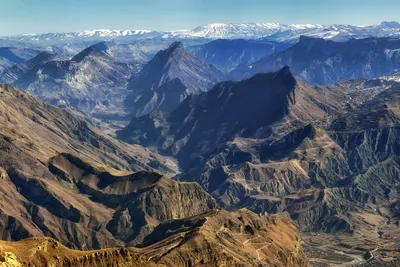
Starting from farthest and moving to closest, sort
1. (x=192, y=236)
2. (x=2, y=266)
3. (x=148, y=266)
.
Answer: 1. (x=192, y=236)
2. (x=148, y=266)
3. (x=2, y=266)

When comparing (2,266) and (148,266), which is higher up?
(2,266)

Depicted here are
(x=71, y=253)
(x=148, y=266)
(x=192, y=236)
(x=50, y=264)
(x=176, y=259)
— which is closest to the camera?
(x=50, y=264)

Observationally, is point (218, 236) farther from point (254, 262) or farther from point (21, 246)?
point (21, 246)

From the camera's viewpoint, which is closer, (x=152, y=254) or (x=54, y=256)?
(x=54, y=256)

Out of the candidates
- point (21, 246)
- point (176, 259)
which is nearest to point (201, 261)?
point (176, 259)

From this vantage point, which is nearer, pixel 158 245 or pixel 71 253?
pixel 71 253

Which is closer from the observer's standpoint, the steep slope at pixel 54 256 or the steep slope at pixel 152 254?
the steep slope at pixel 54 256

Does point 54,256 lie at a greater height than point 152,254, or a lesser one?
greater

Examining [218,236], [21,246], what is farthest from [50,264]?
[218,236]

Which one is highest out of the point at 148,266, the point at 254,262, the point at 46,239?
the point at 46,239

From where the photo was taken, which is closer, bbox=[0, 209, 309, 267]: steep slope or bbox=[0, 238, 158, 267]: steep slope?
bbox=[0, 238, 158, 267]: steep slope
